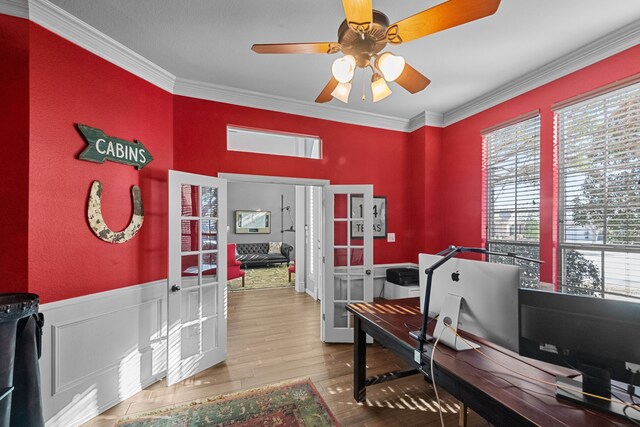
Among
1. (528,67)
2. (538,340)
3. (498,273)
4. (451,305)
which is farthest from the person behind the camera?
(528,67)

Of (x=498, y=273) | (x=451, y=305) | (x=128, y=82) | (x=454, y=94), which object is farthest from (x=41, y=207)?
(x=454, y=94)

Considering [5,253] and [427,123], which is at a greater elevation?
[427,123]

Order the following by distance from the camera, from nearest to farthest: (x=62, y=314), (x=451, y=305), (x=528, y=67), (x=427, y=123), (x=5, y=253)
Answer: (x=451, y=305)
(x=5, y=253)
(x=62, y=314)
(x=528, y=67)
(x=427, y=123)

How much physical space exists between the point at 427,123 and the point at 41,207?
13.6ft

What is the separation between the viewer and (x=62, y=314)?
1.95 m

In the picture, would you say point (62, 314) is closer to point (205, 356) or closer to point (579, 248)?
point (205, 356)

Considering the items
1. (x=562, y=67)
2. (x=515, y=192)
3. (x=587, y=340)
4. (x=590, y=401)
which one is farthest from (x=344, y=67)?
(x=515, y=192)

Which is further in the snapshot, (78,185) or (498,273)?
(78,185)

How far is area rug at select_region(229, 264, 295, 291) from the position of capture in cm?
602

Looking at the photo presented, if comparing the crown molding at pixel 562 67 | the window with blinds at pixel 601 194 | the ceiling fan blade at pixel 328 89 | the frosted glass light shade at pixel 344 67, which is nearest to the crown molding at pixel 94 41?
the ceiling fan blade at pixel 328 89

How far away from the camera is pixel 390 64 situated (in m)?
1.46

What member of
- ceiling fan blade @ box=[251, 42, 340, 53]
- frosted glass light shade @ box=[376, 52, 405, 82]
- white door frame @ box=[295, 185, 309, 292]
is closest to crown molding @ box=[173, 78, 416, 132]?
ceiling fan blade @ box=[251, 42, 340, 53]

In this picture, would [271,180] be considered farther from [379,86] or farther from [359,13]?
[359,13]

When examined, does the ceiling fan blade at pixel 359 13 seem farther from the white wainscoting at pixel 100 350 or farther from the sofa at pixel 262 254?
the sofa at pixel 262 254
